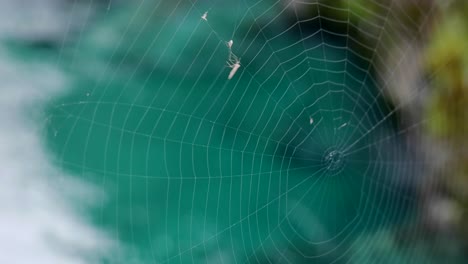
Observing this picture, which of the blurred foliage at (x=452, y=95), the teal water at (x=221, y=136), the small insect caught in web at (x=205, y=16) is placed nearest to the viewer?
the teal water at (x=221, y=136)

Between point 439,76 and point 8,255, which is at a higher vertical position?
point 439,76

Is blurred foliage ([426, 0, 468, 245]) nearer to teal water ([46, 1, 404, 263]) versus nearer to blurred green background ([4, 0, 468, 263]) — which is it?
blurred green background ([4, 0, 468, 263])

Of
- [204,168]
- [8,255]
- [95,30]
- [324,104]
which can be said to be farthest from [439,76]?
[8,255]

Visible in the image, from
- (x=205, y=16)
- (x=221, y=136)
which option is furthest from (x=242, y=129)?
(x=205, y=16)

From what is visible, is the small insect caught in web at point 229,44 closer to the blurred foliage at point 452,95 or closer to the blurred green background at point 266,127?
the blurred green background at point 266,127

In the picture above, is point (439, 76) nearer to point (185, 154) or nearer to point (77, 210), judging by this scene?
point (185, 154)

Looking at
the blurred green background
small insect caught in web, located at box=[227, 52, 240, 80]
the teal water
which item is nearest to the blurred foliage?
the blurred green background

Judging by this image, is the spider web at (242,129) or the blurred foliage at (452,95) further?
the blurred foliage at (452,95)

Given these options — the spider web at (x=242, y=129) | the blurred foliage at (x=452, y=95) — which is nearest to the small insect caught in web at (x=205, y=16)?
the spider web at (x=242, y=129)
